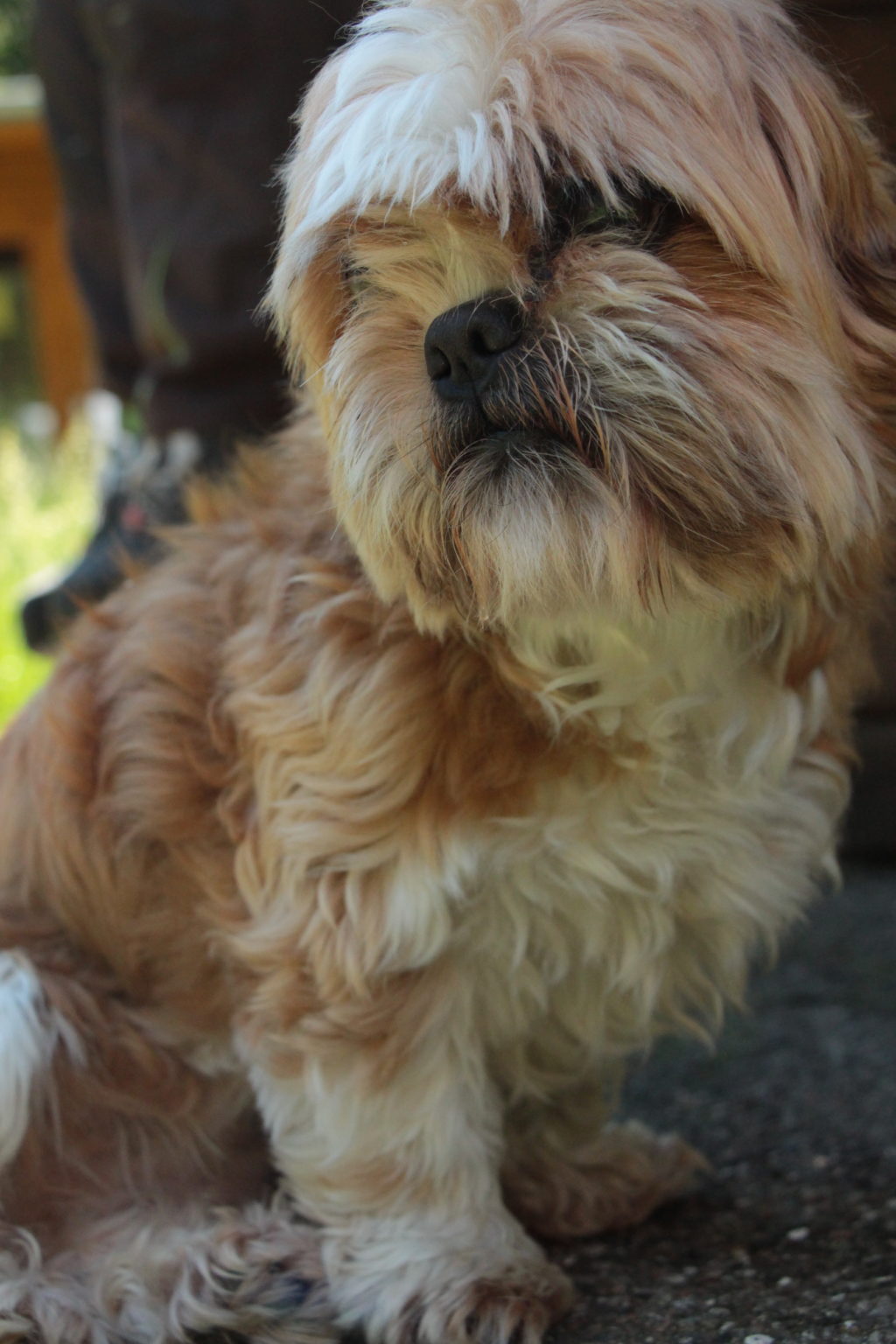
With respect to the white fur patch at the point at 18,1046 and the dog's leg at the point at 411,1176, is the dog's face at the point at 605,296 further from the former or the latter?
the white fur patch at the point at 18,1046

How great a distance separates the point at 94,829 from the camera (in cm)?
230

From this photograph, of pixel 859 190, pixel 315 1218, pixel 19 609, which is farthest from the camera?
pixel 19 609

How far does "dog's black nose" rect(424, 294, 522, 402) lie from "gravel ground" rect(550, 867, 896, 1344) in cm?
128

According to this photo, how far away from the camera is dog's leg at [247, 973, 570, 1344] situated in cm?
204

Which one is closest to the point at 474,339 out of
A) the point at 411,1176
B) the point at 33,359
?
the point at 411,1176

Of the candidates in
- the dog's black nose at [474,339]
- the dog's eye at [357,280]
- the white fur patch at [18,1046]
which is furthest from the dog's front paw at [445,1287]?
the dog's eye at [357,280]

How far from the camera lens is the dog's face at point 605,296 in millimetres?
1694

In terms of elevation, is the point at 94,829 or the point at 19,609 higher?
the point at 94,829

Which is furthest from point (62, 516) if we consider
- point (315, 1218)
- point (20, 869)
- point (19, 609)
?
point (315, 1218)

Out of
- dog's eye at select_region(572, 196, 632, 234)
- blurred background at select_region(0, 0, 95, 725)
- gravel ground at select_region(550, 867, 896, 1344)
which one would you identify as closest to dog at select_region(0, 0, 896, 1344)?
dog's eye at select_region(572, 196, 632, 234)

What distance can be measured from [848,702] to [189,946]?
3.72 feet

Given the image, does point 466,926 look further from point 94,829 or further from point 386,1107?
point 94,829

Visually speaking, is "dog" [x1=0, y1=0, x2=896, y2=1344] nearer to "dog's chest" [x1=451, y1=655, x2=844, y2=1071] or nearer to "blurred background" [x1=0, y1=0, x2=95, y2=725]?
"dog's chest" [x1=451, y1=655, x2=844, y2=1071]

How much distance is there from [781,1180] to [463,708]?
103 cm
